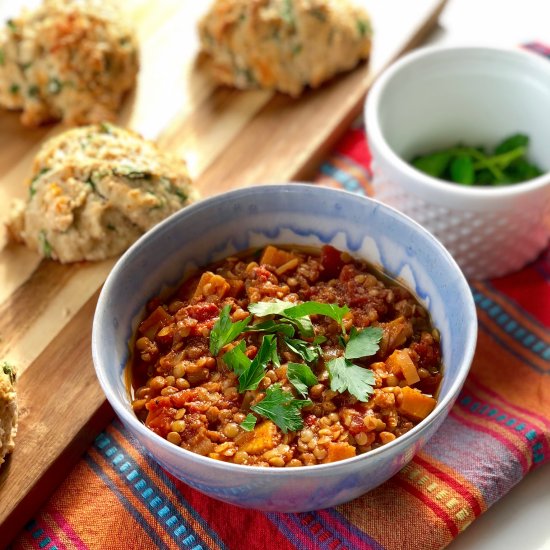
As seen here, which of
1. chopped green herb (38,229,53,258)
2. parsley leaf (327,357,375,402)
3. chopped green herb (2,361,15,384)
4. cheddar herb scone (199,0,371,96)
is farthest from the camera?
cheddar herb scone (199,0,371,96)

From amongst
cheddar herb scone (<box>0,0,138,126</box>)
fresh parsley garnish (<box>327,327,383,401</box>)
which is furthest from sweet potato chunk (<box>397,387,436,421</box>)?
cheddar herb scone (<box>0,0,138,126</box>)

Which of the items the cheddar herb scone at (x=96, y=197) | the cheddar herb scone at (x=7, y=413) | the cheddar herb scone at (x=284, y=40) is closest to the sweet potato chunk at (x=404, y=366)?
the cheddar herb scone at (x=96, y=197)

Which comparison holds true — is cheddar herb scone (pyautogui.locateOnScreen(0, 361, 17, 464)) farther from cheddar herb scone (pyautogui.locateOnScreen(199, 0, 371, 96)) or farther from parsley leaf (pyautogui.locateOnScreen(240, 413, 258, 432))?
cheddar herb scone (pyautogui.locateOnScreen(199, 0, 371, 96))

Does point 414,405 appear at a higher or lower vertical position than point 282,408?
lower

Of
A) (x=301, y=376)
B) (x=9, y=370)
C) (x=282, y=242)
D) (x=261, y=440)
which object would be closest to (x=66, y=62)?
(x=282, y=242)

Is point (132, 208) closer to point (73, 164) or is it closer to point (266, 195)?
point (73, 164)

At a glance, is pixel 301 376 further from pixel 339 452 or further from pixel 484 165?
pixel 484 165
